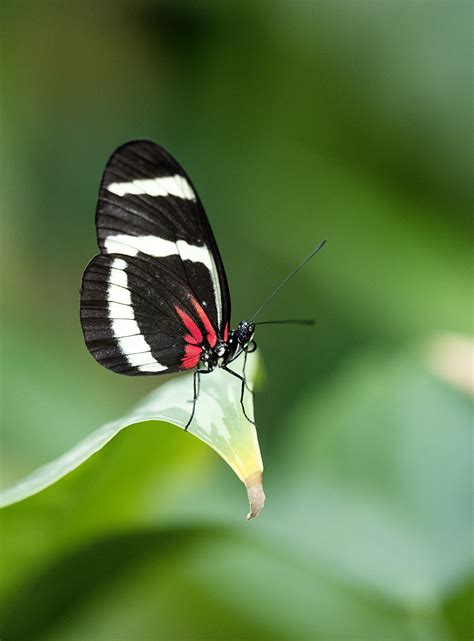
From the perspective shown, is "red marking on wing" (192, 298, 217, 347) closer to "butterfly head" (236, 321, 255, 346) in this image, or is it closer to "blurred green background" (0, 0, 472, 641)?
"butterfly head" (236, 321, 255, 346)

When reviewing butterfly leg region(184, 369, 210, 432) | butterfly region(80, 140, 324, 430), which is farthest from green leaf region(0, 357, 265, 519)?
butterfly region(80, 140, 324, 430)

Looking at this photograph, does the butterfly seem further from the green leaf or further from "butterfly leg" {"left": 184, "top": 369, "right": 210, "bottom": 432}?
the green leaf

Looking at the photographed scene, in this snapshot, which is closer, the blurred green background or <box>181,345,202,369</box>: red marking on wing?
the blurred green background

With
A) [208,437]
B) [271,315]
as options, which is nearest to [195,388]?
[208,437]

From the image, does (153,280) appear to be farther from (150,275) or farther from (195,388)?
(195,388)

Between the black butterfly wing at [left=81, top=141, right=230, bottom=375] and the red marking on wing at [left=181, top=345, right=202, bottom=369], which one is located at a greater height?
the black butterfly wing at [left=81, top=141, right=230, bottom=375]

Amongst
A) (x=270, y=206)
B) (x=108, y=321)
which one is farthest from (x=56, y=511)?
(x=270, y=206)

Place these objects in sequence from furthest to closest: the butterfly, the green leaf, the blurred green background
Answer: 1. the butterfly
2. the blurred green background
3. the green leaf

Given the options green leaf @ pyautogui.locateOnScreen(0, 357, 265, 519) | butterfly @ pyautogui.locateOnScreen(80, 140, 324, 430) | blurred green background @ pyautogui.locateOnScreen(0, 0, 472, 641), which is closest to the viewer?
green leaf @ pyautogui.locateOnScreen(0, 357, 265, 519)
